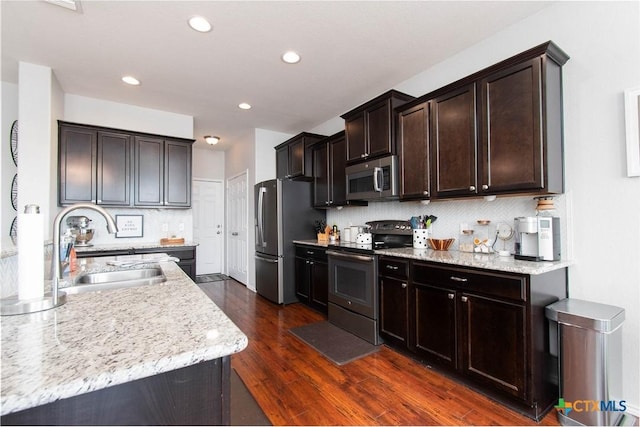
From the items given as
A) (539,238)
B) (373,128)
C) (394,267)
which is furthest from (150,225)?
(539,238)

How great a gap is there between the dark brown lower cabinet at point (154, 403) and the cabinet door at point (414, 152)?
2.38m

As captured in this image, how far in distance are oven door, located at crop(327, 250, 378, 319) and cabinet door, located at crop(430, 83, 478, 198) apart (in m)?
0.97

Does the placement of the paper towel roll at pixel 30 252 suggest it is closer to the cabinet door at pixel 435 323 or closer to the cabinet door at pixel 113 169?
the cabinet door at pixel 435 323

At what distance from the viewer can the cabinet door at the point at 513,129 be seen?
1.95m

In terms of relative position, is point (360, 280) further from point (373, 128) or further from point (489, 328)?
point (373, 128)

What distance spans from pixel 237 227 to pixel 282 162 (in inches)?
72.9

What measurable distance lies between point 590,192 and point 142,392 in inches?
106

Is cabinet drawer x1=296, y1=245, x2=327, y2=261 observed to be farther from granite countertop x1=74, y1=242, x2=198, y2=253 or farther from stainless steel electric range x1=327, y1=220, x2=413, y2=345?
granite countertop x1=74, y1=242, x2=198, y2=253

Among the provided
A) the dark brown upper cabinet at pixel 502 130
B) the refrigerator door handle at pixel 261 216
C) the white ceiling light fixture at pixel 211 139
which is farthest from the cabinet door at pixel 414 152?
the white ceiling light fixture at pixel 211 139

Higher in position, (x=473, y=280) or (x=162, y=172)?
(x=162, y=172)

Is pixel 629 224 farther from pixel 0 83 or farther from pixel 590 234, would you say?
pixel 0 83

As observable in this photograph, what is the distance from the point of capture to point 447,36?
2557 mm

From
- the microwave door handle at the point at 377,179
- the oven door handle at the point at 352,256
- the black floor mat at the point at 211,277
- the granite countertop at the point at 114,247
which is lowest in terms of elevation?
the black floor mat at the point at 211,277

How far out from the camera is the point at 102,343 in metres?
0.74
